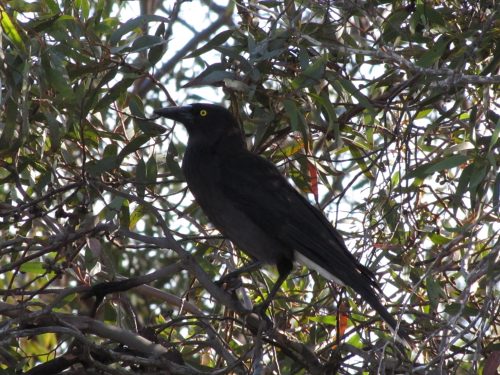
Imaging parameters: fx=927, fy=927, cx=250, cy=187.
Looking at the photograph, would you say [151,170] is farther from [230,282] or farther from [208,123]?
[208,123]

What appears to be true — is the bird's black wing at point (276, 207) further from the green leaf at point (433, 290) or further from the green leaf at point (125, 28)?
the green leaf at point (125, 28)

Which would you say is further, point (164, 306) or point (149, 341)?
point (164, 306)

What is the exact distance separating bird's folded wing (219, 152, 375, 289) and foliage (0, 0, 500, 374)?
0.11 m

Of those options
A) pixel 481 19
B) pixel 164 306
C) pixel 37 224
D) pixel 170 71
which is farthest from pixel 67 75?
pixel 170 71

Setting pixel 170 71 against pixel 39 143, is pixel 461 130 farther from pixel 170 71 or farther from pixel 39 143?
pixel 170 71

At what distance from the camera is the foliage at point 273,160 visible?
3361 millimetres

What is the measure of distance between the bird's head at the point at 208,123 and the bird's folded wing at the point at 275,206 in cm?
16

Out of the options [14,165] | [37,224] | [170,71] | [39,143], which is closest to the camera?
[14,165]

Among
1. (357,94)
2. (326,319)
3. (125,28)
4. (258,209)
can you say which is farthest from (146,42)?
(326,319)

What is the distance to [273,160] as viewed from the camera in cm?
452

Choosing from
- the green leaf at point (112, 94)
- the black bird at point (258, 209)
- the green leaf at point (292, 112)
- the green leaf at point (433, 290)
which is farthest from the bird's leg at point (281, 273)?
the green leaf at point (112, 94)

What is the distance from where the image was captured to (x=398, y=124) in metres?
3.84

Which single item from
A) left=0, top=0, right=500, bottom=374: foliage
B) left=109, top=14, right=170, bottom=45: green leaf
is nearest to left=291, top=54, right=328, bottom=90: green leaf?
left=0, top=0, right=500, bottom=374: foliage

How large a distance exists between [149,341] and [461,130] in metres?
1.79
